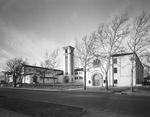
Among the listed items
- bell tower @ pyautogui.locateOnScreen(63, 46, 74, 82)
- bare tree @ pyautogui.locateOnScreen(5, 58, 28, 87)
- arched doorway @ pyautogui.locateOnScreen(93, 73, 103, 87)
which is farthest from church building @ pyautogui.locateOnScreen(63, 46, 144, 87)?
bell tower @ pyautogui.locateOnScreen(63, 46, 74, 82)

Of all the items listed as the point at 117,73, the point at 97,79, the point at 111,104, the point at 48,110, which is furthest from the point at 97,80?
the point at 48,110

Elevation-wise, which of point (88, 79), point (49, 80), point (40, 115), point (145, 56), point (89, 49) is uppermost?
point (89, 49)

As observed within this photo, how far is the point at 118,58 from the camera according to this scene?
135 ft

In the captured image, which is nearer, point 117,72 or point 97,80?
point 117,72

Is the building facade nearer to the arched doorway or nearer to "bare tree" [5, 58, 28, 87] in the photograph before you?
the arched doorway

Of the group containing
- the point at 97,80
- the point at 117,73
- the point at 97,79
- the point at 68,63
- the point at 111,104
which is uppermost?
the point at 68,63

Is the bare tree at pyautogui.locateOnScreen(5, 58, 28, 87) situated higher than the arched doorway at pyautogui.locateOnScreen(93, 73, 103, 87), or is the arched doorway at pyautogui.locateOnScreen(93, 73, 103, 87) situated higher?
the bare tree at pyautogui.locateOnScreen(5, 58, 28, 87)

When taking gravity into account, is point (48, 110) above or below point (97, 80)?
above

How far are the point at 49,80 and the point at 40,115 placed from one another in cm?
8142

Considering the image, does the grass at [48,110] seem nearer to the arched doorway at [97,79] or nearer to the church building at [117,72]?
the church building at [117,72]

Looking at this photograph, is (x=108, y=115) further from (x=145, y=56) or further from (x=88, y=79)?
(x=88, y=79)

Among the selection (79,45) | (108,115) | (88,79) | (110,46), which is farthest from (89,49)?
(108,115)

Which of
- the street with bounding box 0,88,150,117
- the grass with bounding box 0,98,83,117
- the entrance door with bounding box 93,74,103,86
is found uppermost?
the grass with bounding box 0,98,83,117

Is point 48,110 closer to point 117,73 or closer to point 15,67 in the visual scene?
point 117,73
